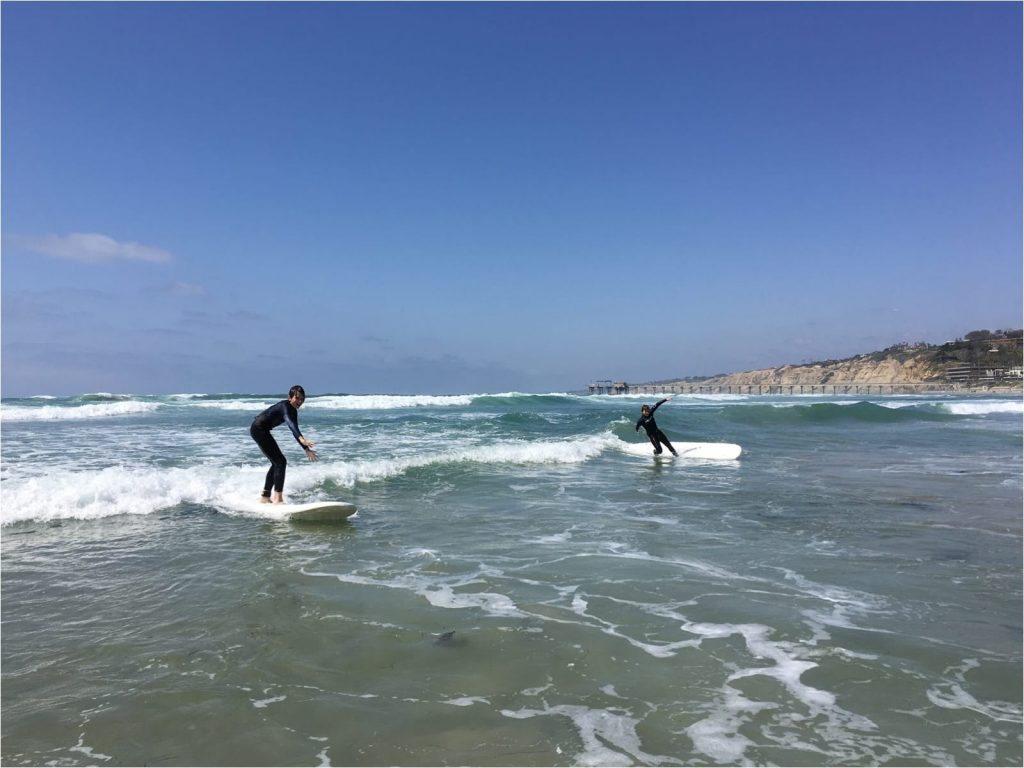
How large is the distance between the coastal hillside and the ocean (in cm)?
7818

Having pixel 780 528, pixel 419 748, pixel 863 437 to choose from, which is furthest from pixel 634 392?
pixel 419 748

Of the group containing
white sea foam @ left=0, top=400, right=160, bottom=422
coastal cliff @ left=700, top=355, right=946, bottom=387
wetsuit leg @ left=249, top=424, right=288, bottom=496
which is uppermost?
coastal cliff @ left=700, top=355, right=946, bottom=387

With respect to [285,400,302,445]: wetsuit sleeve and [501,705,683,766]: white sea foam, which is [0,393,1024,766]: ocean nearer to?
[501,705,683,766]: white sea foam

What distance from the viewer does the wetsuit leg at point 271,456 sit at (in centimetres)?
909

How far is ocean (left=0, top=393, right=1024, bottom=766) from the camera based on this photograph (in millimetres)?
3334

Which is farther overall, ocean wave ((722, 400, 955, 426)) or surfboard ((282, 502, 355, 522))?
ocean wave ((722, 400, 955, 426))

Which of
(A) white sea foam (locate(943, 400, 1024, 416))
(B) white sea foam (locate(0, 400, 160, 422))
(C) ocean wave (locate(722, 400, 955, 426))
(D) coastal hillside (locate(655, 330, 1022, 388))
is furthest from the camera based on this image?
(D) coastal hillside (locate(655, 330, 1022, 388))

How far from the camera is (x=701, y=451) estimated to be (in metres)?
16.8

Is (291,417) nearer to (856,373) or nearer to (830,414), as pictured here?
(830,414)

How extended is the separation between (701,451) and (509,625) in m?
13.0

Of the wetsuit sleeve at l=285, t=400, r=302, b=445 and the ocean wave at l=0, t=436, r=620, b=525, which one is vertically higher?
the wetsuit sleeve at l=285, t=400, r=302, b=445

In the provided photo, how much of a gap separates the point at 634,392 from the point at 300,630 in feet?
299

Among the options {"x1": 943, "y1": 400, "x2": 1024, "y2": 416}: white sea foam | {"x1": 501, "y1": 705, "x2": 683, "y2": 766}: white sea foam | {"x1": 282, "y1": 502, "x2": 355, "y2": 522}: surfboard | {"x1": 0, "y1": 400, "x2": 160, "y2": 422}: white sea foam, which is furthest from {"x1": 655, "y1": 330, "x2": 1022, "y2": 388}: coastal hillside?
{"x1": 501, "y1": 705, "x2": 683, "y2": 766}: white sea foam

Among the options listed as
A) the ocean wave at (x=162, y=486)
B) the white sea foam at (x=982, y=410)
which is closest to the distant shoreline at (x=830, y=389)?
the white sea foam at (x=982, y=410)
